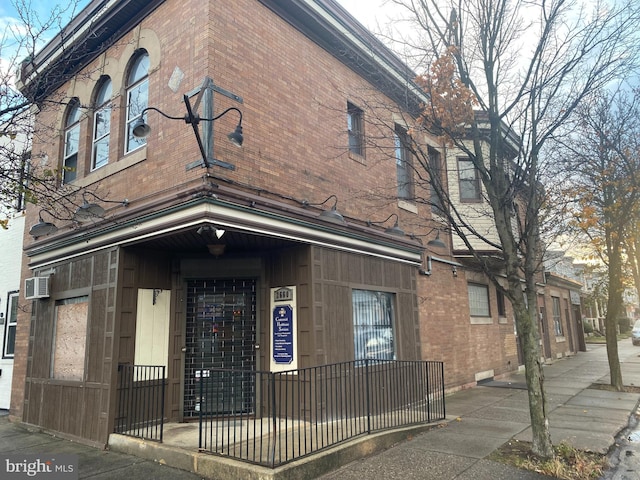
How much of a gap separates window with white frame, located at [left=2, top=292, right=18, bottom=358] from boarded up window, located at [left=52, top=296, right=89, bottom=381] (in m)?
3.31

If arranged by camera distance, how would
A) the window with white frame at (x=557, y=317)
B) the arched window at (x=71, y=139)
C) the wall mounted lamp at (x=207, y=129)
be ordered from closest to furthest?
the wall mounted lamp at (x=207, y=129)
the arched window at (x=71, y=139)
the window with white frame at (x=557, y=317)

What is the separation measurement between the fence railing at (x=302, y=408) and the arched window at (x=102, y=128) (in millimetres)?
4602

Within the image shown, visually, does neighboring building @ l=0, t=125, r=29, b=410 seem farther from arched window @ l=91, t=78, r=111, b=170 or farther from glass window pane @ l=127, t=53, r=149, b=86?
glass window pane @ l=127, t=53, r=149, b=86

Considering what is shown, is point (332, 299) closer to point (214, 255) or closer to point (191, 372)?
point (214, 255)

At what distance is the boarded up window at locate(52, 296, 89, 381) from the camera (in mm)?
8031

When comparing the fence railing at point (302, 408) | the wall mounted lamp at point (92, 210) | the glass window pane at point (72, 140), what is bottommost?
the fence railing at point (302, 408)

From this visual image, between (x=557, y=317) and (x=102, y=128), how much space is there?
21.4 metres

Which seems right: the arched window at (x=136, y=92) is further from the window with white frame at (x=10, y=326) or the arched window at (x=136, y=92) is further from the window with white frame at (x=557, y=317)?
the window with white frame at (x=557, y=317)

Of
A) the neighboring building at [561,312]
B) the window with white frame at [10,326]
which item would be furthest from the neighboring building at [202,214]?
the neighboring building at [561,312]

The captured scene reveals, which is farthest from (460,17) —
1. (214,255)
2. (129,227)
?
(129,227)

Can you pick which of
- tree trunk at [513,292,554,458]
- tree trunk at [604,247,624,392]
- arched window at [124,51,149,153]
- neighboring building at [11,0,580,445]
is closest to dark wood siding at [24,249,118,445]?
neighboring building at [11,0,580,445]

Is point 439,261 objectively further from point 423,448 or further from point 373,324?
point 423,448

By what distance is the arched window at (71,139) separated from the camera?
31.7 feet

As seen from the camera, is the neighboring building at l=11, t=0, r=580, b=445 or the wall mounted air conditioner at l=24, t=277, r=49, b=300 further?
the wall mounted air conditioner at l=24, t=277, r=49, b=300
